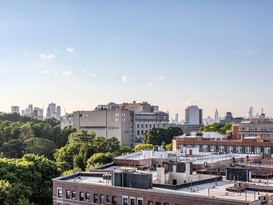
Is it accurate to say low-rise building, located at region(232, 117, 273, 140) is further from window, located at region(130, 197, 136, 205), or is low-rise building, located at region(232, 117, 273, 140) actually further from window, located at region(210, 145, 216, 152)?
window, located at region(130, 197, 136, 205)

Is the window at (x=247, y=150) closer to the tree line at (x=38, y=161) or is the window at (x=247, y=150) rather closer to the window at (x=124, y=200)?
the tree line at (x=38, y=161)

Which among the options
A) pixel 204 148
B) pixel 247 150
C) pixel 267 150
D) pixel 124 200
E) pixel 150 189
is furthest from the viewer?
pixel 204 148

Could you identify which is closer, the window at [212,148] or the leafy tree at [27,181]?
Answer: the leafy tree at [27,181]

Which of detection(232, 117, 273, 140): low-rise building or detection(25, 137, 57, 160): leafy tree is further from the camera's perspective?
detection(232, 117, 273, 140): low-rise building

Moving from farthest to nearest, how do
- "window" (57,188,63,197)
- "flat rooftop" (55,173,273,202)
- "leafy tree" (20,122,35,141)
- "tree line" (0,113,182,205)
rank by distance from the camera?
"leafy tree" (20,122,35,141)
"tree line" (0,113,182,205)
"window" (57,188,63,197)
"flat rooftop" (55,173,273,202)

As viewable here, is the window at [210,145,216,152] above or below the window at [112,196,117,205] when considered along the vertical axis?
above

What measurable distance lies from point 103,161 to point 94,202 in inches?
1928

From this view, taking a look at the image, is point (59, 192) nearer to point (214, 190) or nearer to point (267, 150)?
point (214, 190)

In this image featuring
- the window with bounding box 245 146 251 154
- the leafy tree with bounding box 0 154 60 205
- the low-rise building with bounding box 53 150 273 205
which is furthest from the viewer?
the window with bounding box 245 146 251 154

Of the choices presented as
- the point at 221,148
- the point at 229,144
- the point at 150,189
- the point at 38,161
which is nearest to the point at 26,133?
the point at 38,161

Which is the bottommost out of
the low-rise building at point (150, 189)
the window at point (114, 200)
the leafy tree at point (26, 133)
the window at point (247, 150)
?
the window at point (114, 200)

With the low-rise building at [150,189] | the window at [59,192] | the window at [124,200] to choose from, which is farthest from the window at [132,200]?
the window at [59,192]

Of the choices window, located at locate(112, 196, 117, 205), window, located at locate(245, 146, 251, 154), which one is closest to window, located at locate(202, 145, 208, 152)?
window, located at locate(245, 146, 251, 154)

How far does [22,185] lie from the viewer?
287 feet
